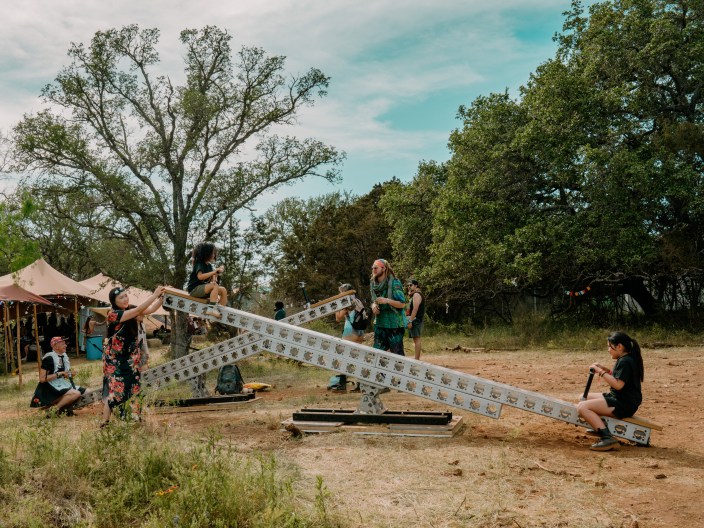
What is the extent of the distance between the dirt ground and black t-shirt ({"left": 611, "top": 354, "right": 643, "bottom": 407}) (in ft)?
1.64

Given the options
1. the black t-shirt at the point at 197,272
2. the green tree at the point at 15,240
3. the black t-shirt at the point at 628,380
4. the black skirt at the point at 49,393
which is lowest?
the black skirt at the point at 49,393

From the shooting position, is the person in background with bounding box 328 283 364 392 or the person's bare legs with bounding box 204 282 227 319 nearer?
the person's bare legs with bounding box 204 282 227 319

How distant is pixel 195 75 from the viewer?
64.2 feet

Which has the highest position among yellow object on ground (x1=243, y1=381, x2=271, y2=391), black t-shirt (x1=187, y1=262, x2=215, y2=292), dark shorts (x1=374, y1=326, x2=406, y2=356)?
black t-shirt (x1=187, y1=262, x2=215, y2=292)

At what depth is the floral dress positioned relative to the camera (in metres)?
7.86

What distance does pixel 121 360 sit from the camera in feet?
26.0

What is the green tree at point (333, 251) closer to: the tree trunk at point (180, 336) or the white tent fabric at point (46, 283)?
the white tent fabric at point (46, 283)

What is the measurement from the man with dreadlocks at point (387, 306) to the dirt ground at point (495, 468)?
97 cm

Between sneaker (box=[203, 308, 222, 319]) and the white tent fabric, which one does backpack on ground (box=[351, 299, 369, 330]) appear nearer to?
sneaker (box=[203, 308, 222, 319])

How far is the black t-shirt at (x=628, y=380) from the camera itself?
664cm

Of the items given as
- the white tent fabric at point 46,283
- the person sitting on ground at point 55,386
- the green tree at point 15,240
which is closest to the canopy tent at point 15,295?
the green tree at point 15,240

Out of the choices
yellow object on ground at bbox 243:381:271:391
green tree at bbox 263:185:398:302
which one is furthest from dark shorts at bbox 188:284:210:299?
green tree at bbox 263:185:398:302

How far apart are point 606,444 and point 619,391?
22.1 inches

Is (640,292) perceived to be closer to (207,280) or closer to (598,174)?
(598,174)
